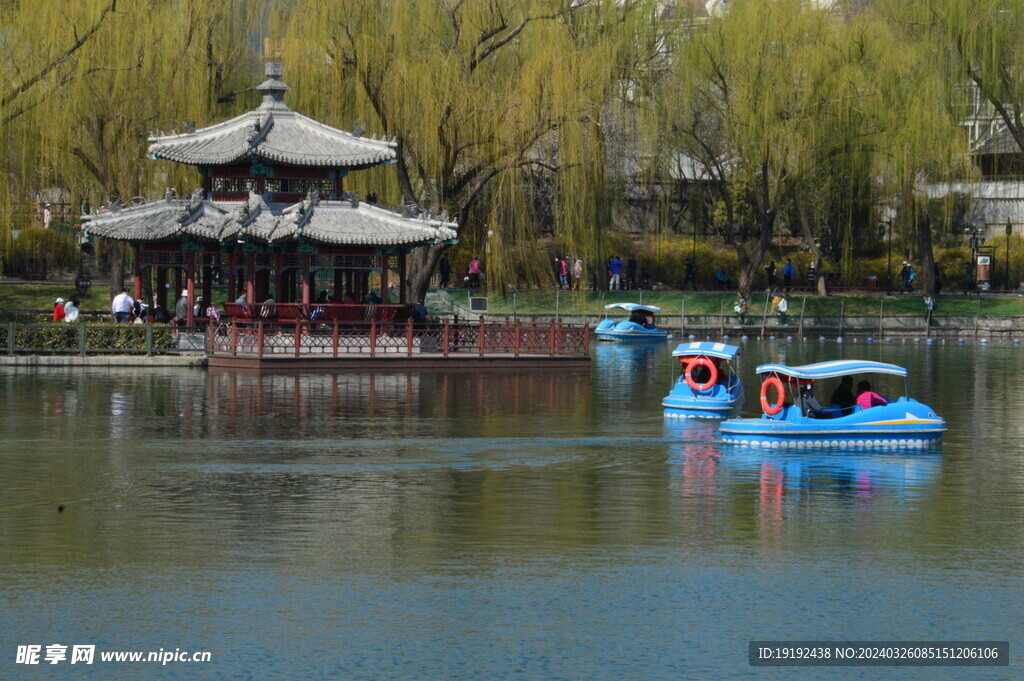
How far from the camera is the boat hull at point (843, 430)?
82.6 ft

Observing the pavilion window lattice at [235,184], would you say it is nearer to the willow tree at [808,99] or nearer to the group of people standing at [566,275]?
the group of people standing at [566,275]

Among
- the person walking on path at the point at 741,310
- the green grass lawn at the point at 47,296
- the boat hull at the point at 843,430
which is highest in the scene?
the green grass lawn at the point at 47,296

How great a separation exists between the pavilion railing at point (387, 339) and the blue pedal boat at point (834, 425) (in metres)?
17.0

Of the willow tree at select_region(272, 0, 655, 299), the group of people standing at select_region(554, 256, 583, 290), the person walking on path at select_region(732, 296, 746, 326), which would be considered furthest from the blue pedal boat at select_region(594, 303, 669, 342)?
the willow tree at select_region(272, 0, 655, 299)

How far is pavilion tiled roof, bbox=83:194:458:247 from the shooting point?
142 feet

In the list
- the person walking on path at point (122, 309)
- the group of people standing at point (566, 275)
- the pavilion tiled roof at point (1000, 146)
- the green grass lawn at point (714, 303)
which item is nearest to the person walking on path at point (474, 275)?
the green grass lawn at point (714, 303)

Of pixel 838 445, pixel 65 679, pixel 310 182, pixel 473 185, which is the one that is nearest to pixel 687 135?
pixel 473 185

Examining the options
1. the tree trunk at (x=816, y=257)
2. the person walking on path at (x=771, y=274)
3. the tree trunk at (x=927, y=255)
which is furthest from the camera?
the person walking on path at (x=771, y=274)

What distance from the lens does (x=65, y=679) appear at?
41.2ft

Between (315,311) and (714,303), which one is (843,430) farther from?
(714,303)

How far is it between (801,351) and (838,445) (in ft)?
83.9

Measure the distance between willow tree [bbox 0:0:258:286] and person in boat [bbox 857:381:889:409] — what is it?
90.5ft

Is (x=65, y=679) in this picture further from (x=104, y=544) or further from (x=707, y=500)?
(x=707, y=500)

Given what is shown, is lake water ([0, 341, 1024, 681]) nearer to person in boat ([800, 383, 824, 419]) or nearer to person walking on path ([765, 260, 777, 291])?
person in boat ([800, 383, 824, 419])
